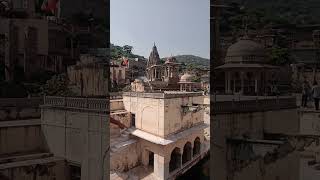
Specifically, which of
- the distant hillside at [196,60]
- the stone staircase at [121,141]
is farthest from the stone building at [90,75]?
the distant hillside at [196,60]

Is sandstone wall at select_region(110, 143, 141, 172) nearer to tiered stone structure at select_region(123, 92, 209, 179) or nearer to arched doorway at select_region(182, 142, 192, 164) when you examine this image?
tiered stone structure at select_region(123, 92, 209, 179)

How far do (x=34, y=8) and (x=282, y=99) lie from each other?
8.20 ft

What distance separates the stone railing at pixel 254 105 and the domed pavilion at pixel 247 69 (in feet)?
0.34

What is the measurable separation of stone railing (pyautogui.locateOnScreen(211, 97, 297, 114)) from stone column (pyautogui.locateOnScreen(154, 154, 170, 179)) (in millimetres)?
694

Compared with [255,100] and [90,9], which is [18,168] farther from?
[255,100]

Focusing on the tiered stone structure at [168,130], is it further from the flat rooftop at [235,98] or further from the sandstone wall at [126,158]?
the flat rooftop at [235,98]

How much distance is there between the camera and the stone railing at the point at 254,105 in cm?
319

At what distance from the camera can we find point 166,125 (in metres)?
3.49

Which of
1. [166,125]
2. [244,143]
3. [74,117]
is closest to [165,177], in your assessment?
[166,125]

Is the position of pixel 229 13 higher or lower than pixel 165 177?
higher

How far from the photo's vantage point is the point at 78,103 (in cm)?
312

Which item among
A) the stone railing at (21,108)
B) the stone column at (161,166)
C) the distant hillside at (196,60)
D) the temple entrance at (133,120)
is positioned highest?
the distant hillside at (196,60)

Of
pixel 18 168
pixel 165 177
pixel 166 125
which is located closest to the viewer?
pixel 18 168

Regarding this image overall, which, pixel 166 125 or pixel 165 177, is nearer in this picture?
pixel 165 177
